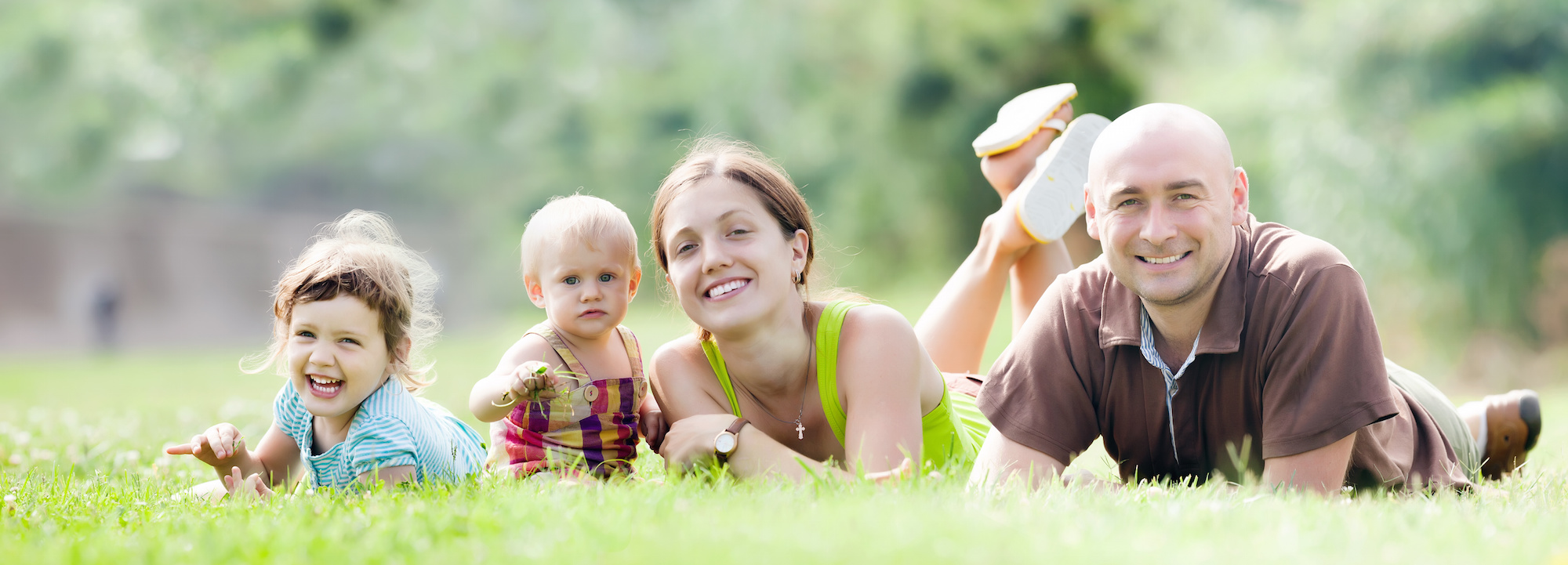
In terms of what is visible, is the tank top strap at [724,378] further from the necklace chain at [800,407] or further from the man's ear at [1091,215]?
the man's ear at [1091,215]

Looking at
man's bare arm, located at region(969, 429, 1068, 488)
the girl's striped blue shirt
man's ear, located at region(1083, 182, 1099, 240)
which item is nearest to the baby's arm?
the girl's striped blue shirt

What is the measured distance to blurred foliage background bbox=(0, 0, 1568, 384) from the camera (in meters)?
12.1

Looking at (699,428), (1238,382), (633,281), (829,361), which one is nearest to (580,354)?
(633,281)

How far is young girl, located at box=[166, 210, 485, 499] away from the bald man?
64.4 inches

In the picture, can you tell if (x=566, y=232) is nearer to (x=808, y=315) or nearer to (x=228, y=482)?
(x=808, y=315)

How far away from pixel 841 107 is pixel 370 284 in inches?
688

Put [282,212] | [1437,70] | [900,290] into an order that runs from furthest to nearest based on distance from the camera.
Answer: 1. [282,212]
2. [900,290]
3. [1437,70]

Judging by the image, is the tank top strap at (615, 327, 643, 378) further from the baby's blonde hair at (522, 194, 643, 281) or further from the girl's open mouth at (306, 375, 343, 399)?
the girl's open mouth at (306, 375, 343, 399)

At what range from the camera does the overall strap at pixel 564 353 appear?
11.3 feet

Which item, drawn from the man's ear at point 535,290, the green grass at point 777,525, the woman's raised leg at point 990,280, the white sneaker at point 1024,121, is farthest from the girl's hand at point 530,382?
the white sneaker at point 1024,121

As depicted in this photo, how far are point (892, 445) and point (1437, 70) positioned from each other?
1197cm

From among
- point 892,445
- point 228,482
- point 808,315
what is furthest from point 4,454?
point 892,445

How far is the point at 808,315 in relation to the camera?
11.0 feet

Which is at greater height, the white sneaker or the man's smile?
the white sneaker
